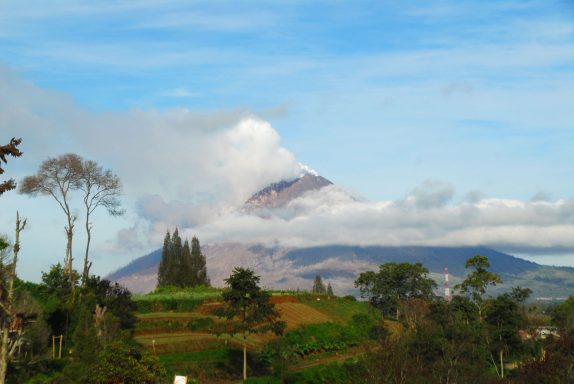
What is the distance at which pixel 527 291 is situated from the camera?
11812cm

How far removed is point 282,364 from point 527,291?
2572 inches

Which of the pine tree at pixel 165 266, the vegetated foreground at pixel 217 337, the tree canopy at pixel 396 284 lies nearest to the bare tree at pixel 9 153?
the vegetated foreground at pixel 217 337

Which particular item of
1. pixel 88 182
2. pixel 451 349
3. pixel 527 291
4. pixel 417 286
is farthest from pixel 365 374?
pixel 417 286

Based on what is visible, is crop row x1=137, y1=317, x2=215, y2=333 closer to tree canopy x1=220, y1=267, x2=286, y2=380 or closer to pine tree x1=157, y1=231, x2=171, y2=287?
tree canopy x1=220, y1=267, x2=286, y2=380

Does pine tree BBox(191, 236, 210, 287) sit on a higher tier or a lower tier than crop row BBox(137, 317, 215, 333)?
higher

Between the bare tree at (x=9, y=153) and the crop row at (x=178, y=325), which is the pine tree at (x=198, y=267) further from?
the bare tree at (x=9, y=153)

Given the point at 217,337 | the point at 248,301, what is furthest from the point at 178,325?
the point at 248,301

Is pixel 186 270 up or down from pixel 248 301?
up


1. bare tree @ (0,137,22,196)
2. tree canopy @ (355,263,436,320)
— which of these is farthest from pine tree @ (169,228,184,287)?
bare tree @ (0,137,22,196)

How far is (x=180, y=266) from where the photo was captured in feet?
516

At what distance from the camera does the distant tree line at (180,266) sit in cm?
15525

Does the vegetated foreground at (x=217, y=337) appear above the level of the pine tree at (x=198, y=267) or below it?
below

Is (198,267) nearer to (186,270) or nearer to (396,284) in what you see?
(186,270)

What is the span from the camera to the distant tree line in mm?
155250
